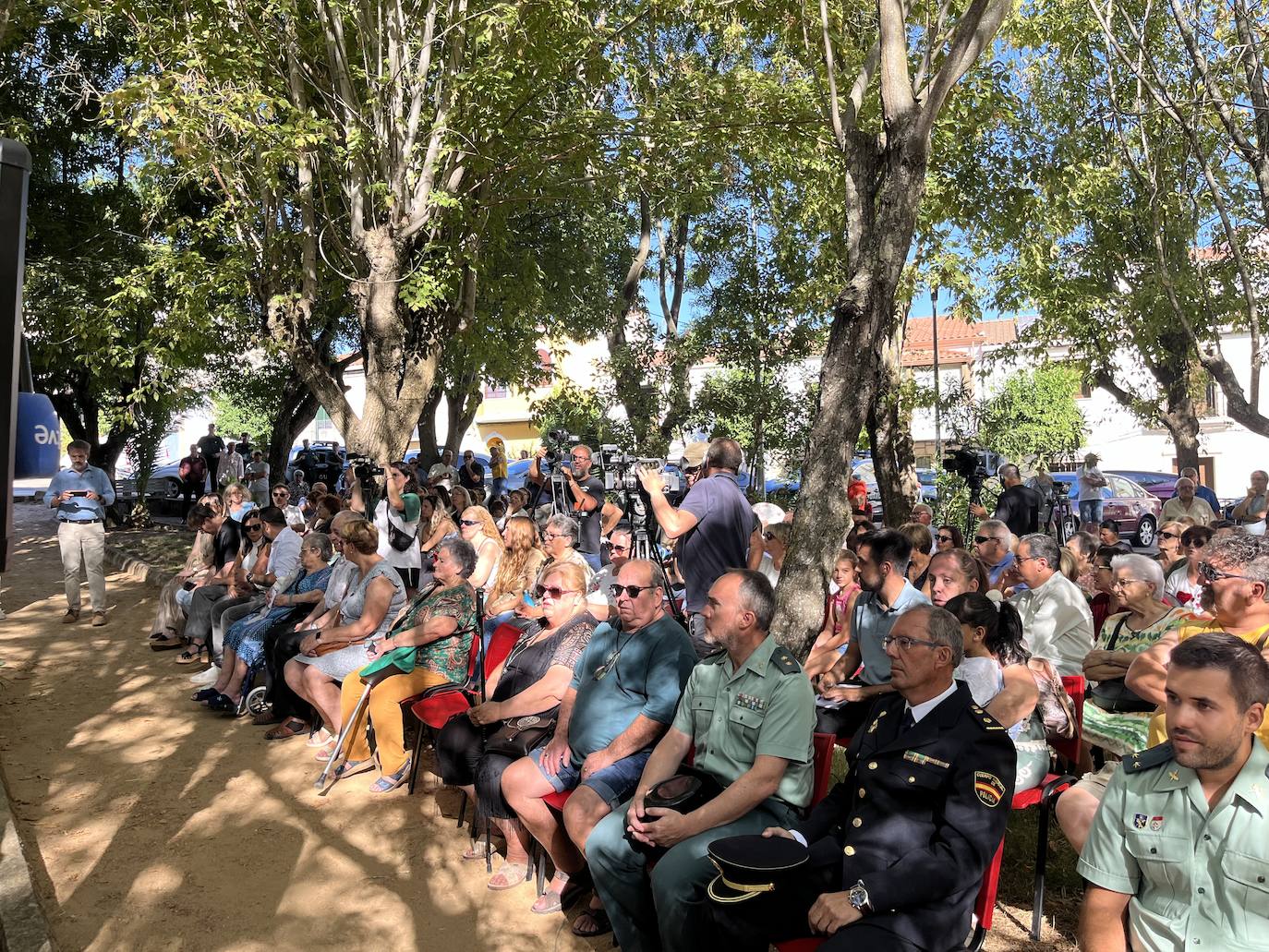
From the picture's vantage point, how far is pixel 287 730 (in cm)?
693

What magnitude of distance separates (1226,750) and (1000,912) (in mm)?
1889

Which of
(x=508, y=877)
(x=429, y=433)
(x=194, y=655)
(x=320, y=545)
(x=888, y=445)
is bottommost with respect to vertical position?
(x=508, y=877)

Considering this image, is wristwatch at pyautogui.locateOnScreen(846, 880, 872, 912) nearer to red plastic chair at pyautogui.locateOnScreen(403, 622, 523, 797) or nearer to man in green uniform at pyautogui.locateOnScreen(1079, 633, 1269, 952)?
man in green uniform at pyautogui.locateOnScreen(1079, 633, 1269, 952)

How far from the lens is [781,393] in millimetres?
19719

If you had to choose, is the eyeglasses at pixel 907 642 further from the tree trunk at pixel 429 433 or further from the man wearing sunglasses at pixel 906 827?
the tree trunk at pixel 429 433

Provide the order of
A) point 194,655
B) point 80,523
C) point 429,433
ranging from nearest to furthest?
point 194,655
point 80,523
point 429,433

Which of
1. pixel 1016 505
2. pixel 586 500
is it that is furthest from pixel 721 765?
pixel 1016 505

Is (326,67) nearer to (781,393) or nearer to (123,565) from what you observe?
(123,565)

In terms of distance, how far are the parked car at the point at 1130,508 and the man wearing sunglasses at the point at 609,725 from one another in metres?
16.8

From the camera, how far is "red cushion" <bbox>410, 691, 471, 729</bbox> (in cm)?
561

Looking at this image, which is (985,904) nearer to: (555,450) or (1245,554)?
(1245,554)

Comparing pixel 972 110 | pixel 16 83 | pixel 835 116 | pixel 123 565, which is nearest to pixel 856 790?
pixel 835 116

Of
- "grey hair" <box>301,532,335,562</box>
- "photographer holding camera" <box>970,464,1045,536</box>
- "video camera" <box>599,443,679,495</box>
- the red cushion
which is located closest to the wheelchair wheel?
"grey hair" <box>301,532,335,562</box>

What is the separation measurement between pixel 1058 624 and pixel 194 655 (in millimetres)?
7234
